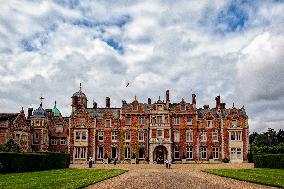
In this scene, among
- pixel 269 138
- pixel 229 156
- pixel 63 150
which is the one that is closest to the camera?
pixel 229 156

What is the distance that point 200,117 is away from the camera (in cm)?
6109

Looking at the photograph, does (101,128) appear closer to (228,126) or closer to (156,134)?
(156,134)

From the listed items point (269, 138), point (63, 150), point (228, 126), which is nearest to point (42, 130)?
point (63, 150)

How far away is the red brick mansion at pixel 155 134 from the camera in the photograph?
5950 centimetres

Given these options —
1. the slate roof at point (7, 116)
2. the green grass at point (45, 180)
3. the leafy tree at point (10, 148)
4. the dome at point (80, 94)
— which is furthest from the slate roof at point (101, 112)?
the green grass at point (45, 180)

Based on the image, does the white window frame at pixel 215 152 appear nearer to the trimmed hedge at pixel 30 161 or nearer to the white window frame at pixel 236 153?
the white window frame at pixel 236 153

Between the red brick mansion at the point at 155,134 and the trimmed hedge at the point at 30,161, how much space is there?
19.5m

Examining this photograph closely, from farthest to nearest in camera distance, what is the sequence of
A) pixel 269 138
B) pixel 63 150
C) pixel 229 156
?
1. pixel 269 138
2. pixel 63 150
3. pixel 229 156

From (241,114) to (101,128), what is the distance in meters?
22.9

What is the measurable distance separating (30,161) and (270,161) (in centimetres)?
2303

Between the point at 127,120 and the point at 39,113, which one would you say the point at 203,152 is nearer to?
the point at 127,120

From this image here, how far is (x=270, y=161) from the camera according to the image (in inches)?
1470

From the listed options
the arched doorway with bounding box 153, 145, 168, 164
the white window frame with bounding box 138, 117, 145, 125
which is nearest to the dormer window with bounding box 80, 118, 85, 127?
the white window frame with bounding box 138, 117, 145, 125

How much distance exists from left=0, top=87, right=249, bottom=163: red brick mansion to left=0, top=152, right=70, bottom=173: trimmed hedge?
64.0 feet
